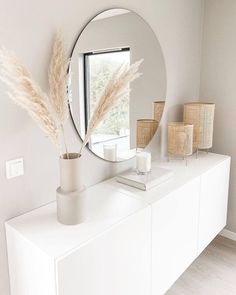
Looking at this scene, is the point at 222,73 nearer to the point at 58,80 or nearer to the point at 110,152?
the point at 110,152

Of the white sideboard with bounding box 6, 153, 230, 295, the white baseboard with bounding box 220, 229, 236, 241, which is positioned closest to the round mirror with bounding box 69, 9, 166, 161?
the white sideboard with bounding box 6, 153, 230, 295

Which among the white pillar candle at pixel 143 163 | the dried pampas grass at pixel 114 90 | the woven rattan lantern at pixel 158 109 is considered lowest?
the white pillar candle at pixel 143 163

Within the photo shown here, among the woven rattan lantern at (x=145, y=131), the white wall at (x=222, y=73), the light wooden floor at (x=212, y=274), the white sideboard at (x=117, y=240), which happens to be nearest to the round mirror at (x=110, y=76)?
the woven rattan lantern at (x=145, y=131)

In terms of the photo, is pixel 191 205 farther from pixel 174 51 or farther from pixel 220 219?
pixel 174 51

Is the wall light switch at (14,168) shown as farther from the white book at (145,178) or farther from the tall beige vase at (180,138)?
the tall beige vase at (180,138)

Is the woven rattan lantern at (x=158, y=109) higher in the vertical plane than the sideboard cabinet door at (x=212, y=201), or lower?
higher

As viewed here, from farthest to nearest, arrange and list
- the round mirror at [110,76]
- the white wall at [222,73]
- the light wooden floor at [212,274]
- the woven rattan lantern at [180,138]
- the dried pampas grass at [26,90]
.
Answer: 1. the white wall at [222,73]
2. the woven rattan lantern at [180,138]
3. the light wooden floor at [212,274]
4. the round mirror at [110,76]
5. the dried pampas grass at [26,90]

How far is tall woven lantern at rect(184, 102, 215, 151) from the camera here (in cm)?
223

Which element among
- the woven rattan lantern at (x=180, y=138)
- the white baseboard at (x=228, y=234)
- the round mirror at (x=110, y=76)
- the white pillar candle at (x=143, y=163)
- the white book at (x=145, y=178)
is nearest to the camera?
the round mirror at (x=110, y=76)

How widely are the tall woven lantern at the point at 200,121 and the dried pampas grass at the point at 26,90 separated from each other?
4.34 feet

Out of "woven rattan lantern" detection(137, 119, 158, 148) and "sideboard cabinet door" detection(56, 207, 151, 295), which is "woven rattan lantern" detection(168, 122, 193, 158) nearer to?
"woven rattan lantern" detection(137, 119, 158, 148)

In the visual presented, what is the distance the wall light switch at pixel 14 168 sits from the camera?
1.38 meters

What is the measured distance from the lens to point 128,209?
1495 mm

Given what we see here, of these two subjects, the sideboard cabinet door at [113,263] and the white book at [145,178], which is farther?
the white book at [145,178]
